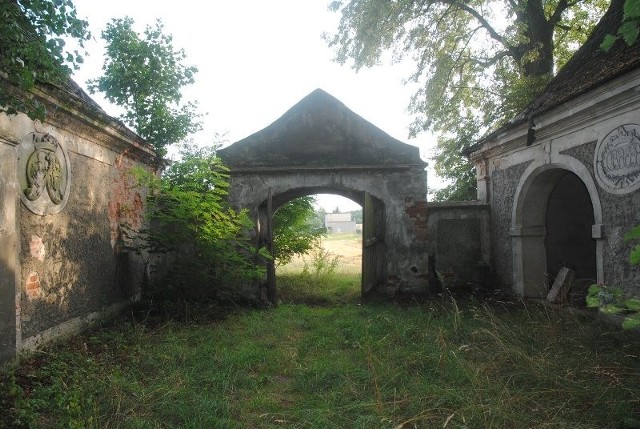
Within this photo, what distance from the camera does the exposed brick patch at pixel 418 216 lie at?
845 cm

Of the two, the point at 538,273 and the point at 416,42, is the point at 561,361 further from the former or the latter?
the point at 416,42

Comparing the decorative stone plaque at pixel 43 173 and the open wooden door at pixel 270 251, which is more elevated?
the decorative stone plaque at pixel 43 173

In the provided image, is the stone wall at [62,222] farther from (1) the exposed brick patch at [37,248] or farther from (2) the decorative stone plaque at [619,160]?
(2) the decorative stone plaque at [619,160]

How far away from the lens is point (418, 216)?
8.46 m

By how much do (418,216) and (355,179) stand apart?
1475 millimetres

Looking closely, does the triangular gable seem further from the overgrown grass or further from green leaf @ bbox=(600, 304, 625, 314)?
green leaf @ bbox=(600, 304, 625, 314)

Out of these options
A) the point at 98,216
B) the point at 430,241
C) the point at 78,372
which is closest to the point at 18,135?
the point at 98,216

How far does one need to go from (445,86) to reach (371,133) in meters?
5.28

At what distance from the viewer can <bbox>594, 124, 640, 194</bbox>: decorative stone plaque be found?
17.0 ft

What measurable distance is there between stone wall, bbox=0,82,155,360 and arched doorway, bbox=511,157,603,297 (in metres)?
7.08

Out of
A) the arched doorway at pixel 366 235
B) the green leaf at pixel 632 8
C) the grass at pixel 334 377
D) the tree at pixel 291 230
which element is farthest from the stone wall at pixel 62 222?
the green leaf at pixel 632 8

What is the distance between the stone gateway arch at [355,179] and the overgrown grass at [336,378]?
91.8 inches

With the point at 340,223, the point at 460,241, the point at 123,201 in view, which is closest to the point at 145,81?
the point at 123,201

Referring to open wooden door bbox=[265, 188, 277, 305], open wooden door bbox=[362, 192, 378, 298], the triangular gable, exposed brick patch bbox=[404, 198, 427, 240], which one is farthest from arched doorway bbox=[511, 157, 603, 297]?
open wooden door bbox=[265, 188, 277, 305]
